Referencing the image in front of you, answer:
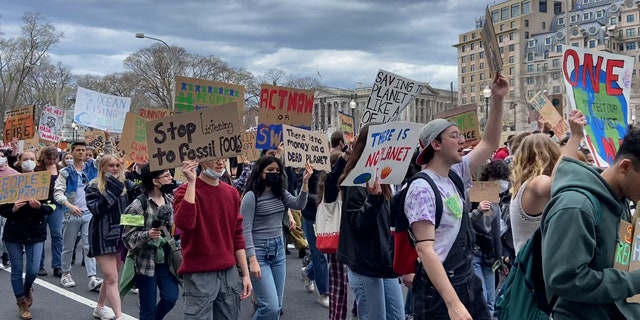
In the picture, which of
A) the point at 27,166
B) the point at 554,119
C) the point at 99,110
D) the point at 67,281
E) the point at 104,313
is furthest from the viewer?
the point at 99,110

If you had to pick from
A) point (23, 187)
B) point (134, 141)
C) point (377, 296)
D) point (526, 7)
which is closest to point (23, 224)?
point (23, 187)

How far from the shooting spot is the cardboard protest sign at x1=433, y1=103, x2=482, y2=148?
7309mm

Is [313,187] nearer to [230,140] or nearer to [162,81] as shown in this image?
[230,140]

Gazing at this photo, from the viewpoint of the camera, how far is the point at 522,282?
8.85 ft

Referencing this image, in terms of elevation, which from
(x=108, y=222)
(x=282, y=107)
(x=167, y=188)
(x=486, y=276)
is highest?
(x=282, y=107)

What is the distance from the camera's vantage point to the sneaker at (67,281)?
8336mm

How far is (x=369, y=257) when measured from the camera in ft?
15.2

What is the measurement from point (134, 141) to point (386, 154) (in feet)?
15.6

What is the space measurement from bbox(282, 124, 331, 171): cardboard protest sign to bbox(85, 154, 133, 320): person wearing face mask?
1.82 metres

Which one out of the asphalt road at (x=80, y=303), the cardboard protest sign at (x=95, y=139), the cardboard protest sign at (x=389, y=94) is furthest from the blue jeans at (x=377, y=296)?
the cardboard protest sign at (x=95, y=139)

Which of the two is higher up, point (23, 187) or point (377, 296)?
point (23, 187)

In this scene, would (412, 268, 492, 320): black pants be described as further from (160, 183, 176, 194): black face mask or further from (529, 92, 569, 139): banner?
(529, 92, 569, 139): banner

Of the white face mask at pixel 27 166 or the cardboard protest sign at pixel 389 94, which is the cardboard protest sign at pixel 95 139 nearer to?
the white face mask at pixel 27 166

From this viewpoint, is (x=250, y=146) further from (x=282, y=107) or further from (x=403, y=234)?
(x=403, y=234)
